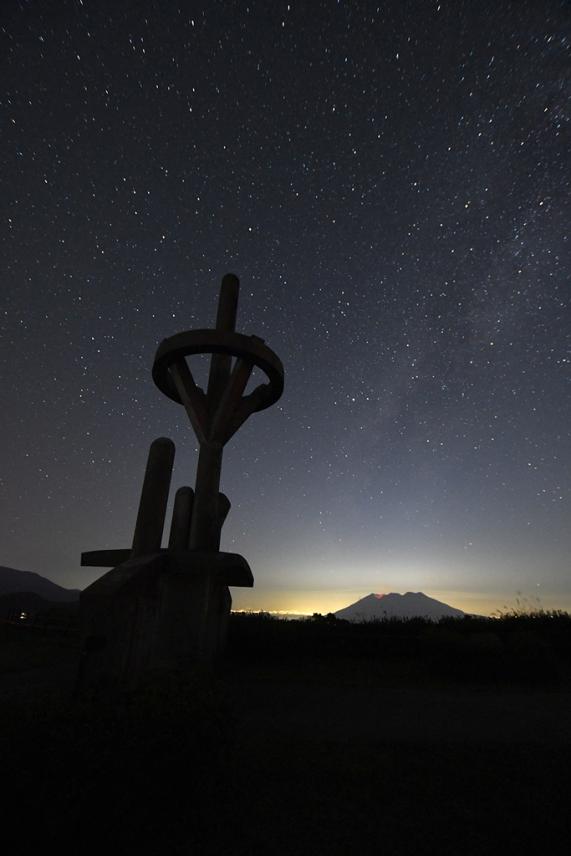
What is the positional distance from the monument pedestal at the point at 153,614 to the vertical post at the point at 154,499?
1.08 metres

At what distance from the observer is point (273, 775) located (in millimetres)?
3832

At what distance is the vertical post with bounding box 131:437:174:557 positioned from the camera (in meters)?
8.05

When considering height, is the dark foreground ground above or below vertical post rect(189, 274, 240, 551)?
below

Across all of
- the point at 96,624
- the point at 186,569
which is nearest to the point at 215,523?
the point at 186,569

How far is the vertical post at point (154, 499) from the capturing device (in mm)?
8047

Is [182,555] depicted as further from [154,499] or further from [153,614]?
[154,499]

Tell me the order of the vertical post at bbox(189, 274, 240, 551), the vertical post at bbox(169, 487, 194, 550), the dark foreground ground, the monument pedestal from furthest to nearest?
the vertical post at bbox(169, 487, 194, 550) → the vertical post at bbox(189, 274, 240, 551) → the monument pedestal → the dark foreground ground

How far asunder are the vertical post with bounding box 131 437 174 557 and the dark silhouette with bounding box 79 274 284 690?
0.02 meters

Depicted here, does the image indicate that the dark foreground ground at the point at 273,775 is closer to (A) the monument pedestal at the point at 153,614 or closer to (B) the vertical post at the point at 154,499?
(A) the monument pedestal at the point at 153,614

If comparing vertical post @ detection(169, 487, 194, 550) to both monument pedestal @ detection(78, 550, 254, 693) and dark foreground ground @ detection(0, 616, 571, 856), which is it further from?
dark foreground ground @ detection(0, 616, 571, 856)

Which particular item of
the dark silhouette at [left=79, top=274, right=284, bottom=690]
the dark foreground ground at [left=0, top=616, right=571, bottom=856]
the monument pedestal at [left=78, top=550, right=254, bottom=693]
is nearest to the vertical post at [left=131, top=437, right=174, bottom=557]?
the dark silhouette at [left=79, top=274, right=284, bottom=690]

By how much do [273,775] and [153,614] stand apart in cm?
333

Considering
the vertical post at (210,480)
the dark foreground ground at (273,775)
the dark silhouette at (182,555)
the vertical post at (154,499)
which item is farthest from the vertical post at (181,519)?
the dark foreground ground at (273,775)

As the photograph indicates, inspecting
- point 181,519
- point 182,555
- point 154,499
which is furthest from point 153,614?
point 181,519
